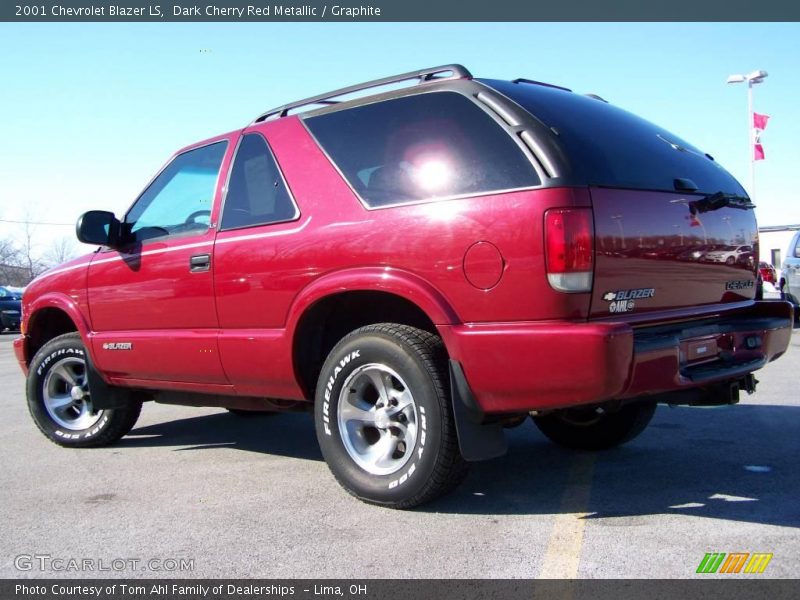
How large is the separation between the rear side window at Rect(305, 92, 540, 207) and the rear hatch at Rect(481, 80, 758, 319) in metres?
0.22

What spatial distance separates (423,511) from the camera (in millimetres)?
3521

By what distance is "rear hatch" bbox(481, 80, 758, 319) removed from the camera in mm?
3139

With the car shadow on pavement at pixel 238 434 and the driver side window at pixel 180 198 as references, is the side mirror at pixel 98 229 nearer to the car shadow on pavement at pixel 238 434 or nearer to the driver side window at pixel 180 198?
the driver side window at pixel 180 198

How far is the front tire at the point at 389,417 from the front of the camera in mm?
3328

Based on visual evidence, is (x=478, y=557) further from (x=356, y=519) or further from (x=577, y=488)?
(x=577, y=488)

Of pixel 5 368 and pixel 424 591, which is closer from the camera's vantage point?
pixel 424 591

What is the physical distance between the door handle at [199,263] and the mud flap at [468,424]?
167 cm

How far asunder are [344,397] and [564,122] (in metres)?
1.63

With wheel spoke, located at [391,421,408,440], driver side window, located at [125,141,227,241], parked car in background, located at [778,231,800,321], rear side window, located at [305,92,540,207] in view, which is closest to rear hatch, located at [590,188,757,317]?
rear side window, located at [305,92,540,207]

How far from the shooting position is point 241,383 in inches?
165

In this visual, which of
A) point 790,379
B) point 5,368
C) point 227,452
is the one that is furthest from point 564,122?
point 5,368

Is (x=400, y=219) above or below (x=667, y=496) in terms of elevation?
above

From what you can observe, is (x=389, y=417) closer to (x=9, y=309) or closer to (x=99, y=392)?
(x=99, y=392)

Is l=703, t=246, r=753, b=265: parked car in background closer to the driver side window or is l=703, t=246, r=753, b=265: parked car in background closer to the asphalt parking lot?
the asphalt parking lot
